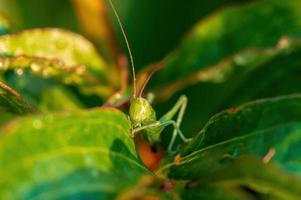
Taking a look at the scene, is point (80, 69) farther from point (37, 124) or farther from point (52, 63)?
point (37, 124)

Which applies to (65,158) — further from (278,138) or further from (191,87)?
(191,87)

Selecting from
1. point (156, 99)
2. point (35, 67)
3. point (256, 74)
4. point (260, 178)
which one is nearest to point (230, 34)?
point (256, 74)

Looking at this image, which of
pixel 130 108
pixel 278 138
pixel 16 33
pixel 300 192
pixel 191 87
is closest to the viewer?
pixel 300 192

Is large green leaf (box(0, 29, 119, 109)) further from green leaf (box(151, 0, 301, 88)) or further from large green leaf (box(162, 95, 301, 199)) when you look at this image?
large green leaf (box(162, 95, 301, 199))

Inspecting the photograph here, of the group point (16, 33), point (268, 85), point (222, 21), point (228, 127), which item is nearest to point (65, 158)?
point (228, 127)

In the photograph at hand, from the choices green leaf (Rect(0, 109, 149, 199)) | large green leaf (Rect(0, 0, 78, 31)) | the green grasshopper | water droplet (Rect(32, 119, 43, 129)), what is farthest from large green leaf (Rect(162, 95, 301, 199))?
large green leaf (Rect(0, 0, 78, 31))
